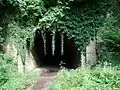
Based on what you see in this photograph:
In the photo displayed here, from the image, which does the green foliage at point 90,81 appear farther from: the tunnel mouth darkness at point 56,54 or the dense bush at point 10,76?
the tunnel mouth darkness at point 56,54

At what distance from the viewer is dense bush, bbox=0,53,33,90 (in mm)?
7941

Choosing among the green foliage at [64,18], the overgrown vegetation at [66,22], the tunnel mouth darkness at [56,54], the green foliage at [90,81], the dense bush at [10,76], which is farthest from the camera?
the tunnel mouth darkness at [56,54]

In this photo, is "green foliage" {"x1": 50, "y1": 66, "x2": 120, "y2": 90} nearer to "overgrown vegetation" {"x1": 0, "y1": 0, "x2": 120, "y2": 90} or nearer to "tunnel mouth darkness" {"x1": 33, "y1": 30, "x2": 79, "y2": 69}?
"overgrown vegetation" {"x1": 0, "y1": 0, "x2": 120, "y2": 90}

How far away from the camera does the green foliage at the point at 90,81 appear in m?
7.27

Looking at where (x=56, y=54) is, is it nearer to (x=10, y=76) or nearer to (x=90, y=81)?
(x=10, y=76)

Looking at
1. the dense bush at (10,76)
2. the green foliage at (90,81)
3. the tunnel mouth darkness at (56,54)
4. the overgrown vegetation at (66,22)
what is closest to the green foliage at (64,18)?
the overgrown vegetation at (66,22)

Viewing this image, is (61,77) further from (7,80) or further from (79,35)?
(79,35)

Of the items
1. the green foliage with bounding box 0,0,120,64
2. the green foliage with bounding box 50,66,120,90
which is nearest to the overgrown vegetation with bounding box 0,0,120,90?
the green foliage with bounding box 0,0,120,64

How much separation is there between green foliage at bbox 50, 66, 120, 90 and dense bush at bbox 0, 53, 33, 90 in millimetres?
1255

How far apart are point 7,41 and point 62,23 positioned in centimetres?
248

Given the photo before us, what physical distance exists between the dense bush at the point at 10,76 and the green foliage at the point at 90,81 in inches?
49.4

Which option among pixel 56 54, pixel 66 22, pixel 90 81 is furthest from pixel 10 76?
pixel 56 54

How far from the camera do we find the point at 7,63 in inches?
370

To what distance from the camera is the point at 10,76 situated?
8.55 m
